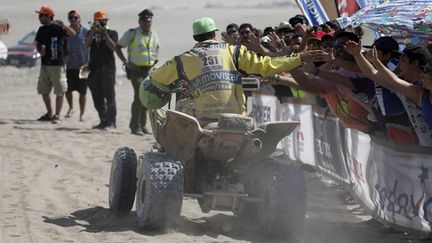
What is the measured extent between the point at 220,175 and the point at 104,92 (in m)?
8.52

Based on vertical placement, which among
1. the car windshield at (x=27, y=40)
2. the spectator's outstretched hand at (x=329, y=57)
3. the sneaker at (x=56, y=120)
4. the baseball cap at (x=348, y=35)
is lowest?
the sneaker at (x=56, y=120)

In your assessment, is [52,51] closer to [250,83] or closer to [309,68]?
[250,83]

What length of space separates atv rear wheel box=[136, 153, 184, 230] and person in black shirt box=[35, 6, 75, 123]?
9.79m

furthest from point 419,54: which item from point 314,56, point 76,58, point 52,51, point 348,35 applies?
point 52,51

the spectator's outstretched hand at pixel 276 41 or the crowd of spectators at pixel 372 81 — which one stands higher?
the spectator's outstretched hand at pixel 276 41

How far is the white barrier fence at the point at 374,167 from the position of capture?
7.71 m

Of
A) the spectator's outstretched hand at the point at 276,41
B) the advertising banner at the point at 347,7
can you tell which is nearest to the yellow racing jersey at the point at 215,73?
the spectator's outstretched hand at the point at 276,41

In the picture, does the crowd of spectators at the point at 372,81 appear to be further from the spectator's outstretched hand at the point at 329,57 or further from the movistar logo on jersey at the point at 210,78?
the movistar logo on jersey at the point at 210,78

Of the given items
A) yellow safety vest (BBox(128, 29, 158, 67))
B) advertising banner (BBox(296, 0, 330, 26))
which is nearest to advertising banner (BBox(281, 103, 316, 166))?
advertising banner (BBox(296, 0, 330, 26))

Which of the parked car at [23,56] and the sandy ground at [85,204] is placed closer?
the sandy ground at [85,204]

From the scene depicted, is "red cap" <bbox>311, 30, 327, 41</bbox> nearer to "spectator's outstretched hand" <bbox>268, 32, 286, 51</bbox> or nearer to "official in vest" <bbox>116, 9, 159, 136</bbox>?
"spectator's outstretched hand" <bbox>268, 32, 286, 51</bbox>

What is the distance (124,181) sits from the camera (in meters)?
9.05

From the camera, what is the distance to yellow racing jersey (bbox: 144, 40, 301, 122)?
28.2 feet

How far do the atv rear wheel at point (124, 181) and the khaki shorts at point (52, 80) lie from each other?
8949mm
